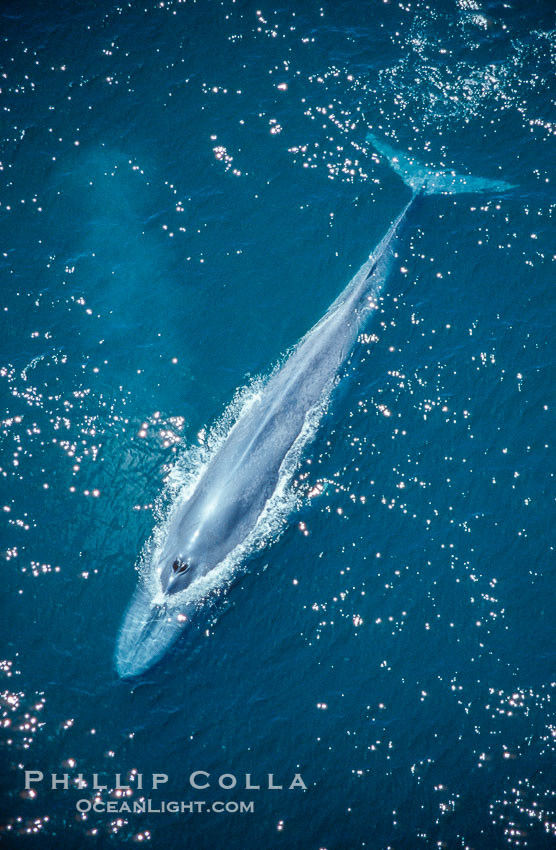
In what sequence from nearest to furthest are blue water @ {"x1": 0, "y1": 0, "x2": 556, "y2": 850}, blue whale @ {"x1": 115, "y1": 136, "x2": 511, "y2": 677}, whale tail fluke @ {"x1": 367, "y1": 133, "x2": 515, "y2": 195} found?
blue water @ {"x1": 0, "y1": 0, "x2": 556, "y2": 850}, blue whale @ {"x1": 115, "y1": 136, "x2": 511, "y2": 677}, whale tail fluke @ {"x1": 367, "y1": 133, "x2": 515, "y2": 195}

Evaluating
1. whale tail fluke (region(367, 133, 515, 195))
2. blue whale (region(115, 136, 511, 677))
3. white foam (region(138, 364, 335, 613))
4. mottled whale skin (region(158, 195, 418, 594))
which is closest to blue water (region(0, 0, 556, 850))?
white foam (region(138, 364, 335, 613))

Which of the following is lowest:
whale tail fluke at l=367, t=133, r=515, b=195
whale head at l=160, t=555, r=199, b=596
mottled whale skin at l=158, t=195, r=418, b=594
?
whale head at l=160, t=555, r=199, b=596

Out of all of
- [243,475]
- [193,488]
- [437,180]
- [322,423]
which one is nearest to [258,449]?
[243,475]

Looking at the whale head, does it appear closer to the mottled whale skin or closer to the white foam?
the mottled whale skin

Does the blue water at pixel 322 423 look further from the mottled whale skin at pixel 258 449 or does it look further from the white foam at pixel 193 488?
the mottled whale skin at pixel 258 449

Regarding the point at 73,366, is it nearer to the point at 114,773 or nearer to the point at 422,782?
the point at 114,773
